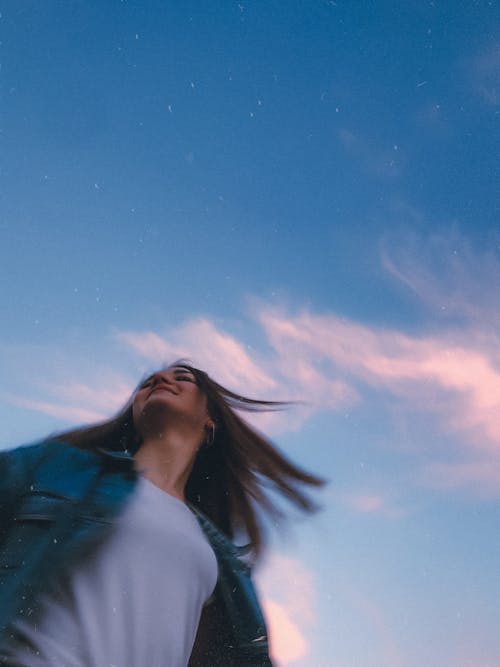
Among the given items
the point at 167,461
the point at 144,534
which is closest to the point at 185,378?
the point at 167,461

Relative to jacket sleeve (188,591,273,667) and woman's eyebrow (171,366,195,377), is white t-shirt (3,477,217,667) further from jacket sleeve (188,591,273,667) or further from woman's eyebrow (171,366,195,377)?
woman's eyebrow (171,366,195,377)

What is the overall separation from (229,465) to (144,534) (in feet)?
2.95

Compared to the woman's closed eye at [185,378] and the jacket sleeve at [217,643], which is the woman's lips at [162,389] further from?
the jacket sleeve at [217,643]

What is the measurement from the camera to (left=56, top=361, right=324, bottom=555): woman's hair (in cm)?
311

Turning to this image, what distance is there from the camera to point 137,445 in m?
3.00

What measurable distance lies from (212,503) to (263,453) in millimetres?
333

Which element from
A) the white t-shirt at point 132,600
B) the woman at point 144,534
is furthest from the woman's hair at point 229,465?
the white t-shirt at point 132,600

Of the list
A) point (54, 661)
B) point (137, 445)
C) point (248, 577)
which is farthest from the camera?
point (137, 445)

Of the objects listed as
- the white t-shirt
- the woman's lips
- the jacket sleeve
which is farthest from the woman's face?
the jacket sleeve

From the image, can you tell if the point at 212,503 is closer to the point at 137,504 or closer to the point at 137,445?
the point at 137,445

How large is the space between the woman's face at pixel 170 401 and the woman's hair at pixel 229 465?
58 mm

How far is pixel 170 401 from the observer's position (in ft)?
9.67

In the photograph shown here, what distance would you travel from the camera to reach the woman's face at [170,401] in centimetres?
290

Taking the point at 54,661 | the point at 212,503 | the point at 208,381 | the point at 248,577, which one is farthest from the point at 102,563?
the point at 208,381
